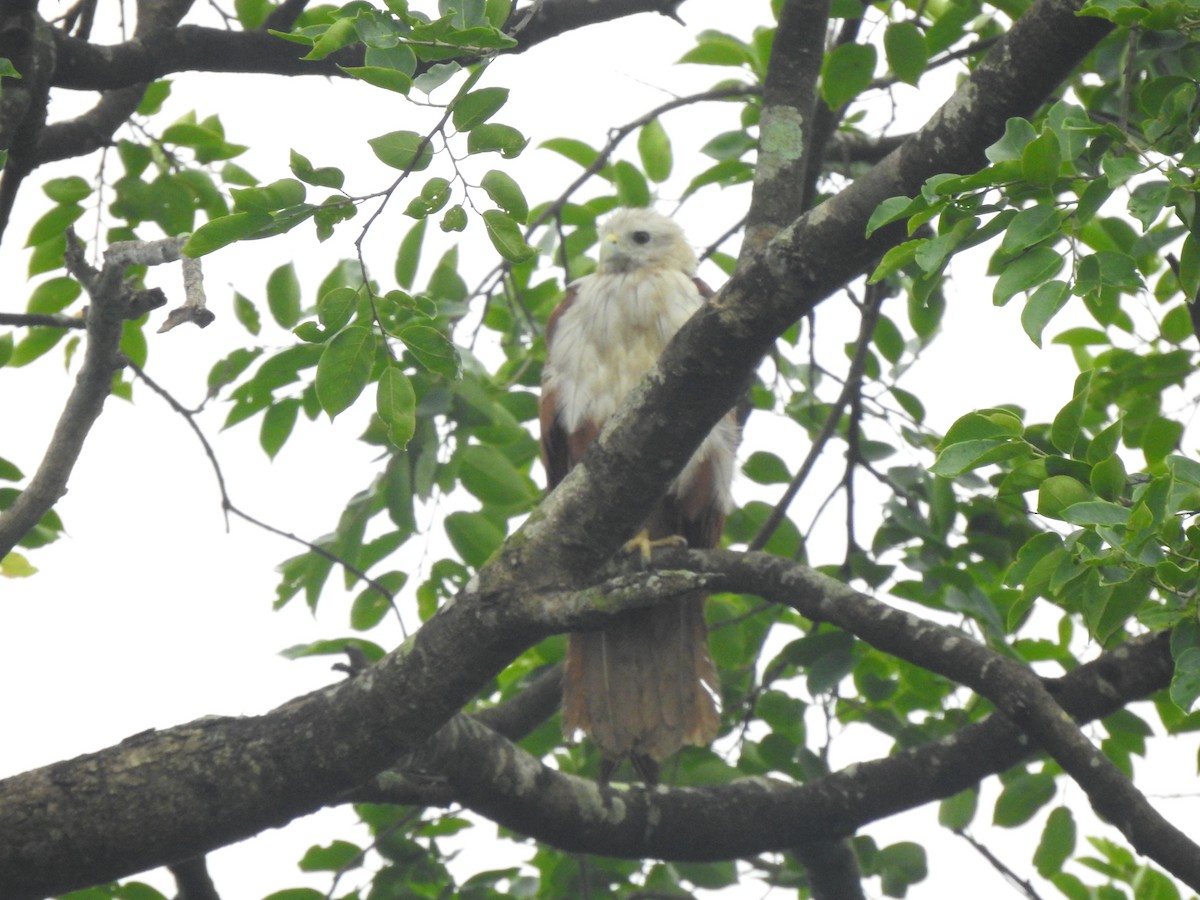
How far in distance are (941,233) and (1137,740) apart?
216 cm

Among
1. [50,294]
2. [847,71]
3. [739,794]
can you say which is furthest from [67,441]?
[847,71]

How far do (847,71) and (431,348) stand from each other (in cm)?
154

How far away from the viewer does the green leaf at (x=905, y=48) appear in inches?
131

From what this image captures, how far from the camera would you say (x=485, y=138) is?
219cm

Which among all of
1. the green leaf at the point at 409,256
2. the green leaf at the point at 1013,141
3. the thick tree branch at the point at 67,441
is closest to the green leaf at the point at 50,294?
the green leaf at the point at 409,256

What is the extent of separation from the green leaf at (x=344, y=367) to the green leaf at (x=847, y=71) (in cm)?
162

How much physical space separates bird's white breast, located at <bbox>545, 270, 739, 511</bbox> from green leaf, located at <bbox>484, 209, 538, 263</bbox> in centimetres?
219

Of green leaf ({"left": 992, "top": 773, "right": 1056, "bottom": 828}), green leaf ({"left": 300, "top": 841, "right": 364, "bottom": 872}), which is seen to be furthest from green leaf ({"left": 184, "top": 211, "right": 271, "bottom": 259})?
green leaf ({"left": 992, "top": 773, "right": 1056, "bottom": 828})

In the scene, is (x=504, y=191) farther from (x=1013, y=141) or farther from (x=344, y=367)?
(x=1013, y=141)

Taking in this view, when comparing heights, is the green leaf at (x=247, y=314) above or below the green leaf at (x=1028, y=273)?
above

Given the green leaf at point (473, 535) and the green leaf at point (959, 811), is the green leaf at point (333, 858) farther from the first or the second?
the green leaf at point (959, 811)

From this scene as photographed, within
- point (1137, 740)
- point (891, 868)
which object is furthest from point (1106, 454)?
point (891, 868)

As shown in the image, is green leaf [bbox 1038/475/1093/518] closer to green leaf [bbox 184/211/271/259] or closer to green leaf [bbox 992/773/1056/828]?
green leaf [bbox 184/211/271/259]

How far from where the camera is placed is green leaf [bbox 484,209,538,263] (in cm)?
233
